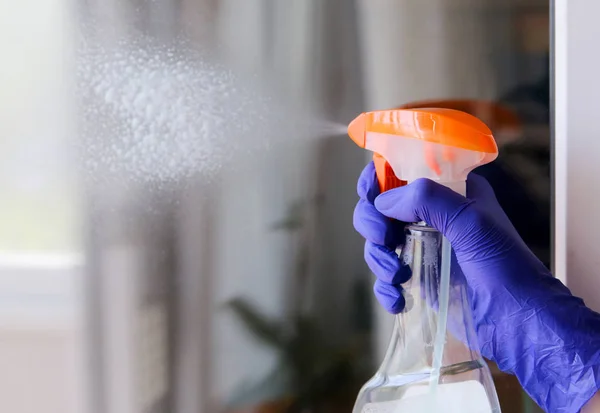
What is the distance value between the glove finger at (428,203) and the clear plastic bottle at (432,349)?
0.03 metres

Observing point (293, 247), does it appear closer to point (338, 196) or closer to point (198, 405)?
point (338, 196)

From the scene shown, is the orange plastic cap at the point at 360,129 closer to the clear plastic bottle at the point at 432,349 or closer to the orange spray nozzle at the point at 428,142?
the orange spray nozzle at the point at 428,142

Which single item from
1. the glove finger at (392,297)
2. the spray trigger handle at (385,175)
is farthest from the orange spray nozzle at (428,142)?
the glove finger at (392,297)

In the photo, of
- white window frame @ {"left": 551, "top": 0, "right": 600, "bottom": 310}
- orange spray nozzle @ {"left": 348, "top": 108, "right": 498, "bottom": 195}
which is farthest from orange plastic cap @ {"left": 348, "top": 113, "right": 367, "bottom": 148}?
white window frame @ {"left": 551, "top": 0, "right": 600, "bottom": 310}

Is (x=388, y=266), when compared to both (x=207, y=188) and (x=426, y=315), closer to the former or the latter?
(x=426, y=315)

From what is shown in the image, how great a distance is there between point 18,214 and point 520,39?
0.75m

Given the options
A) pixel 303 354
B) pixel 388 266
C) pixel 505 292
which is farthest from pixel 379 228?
pixel 303 354

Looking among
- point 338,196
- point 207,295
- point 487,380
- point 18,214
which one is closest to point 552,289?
point 487,380

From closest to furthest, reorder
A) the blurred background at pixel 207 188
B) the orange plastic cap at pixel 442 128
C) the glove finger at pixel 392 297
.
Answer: the orange plastic cap at pixel 442 128
the glove finger at pixel 392 297
the blurred background at pixel 207 188

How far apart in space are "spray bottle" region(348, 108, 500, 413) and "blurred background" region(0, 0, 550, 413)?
131 mm

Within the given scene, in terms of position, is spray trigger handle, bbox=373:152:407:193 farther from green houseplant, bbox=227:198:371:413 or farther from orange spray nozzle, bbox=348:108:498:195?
green houseplant, bbox=227:198:371:413

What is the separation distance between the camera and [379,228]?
59 cm

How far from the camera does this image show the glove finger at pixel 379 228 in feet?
1.94

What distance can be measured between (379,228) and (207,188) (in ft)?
→ 0.90
